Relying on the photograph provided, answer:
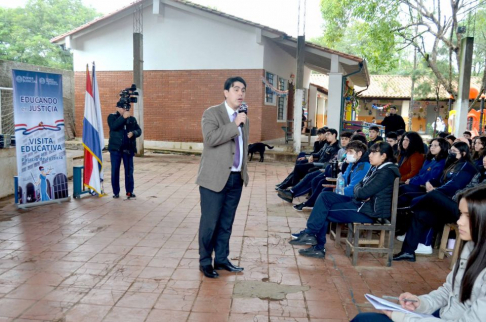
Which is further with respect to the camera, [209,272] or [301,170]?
[301,170]

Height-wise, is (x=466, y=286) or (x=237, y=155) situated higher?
(x=237, y=155)

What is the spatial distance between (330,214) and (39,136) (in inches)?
177

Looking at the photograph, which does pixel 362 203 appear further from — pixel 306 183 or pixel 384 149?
pixel 306 183

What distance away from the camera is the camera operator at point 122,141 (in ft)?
22.1

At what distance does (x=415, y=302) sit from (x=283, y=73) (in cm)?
1442

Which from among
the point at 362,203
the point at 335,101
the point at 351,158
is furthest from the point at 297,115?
the point at 362,203

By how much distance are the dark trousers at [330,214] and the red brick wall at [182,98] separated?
944 centimetres

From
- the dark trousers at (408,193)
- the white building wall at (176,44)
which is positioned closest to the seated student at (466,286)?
the dark trousers at (408,193)

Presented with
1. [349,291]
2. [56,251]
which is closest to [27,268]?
[56,251]

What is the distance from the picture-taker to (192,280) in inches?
142

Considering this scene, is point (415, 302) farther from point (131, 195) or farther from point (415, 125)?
point (415, 125)

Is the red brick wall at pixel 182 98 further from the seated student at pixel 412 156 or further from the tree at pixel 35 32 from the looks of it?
the tree at pixel 35 32

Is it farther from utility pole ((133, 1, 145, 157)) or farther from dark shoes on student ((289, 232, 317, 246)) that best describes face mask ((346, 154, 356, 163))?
utility pole ((133, 1, 145, 157))

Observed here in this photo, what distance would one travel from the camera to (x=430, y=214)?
411 centimetres
